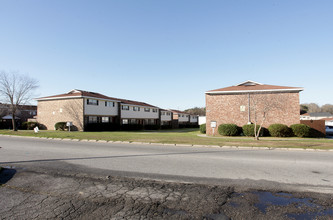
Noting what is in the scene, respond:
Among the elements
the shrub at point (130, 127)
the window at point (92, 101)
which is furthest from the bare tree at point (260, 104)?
the shrub at point (130, 127)

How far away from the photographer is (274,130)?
66.7 ft

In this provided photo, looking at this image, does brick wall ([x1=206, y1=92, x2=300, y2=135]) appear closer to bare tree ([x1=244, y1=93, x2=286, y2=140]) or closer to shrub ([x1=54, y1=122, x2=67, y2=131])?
bare tree ([x1=244, y1=93, x2=286, y2=140])

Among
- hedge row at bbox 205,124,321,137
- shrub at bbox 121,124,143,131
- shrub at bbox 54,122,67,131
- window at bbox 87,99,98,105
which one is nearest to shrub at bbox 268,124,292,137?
hedge row at bbox 205,124,321,137

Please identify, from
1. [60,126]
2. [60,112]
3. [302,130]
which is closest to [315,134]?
[302,130]

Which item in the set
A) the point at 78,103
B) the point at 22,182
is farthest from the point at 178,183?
the point at 78,103

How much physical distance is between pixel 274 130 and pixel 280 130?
554 millimetres

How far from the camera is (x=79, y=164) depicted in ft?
23.2

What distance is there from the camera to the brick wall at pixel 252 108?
69.8 ft

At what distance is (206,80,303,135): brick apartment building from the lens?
21266 mm

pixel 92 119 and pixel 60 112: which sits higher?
pixel 60 112

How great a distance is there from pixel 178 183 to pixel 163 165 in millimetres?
2017

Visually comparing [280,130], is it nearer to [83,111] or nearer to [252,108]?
[252,108]

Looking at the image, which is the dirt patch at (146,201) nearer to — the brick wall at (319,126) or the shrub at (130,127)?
the brick wall at (319,126)

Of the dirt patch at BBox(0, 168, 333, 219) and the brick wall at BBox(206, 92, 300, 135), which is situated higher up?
the brick wall at BBox(206, 92, 300, 135)
